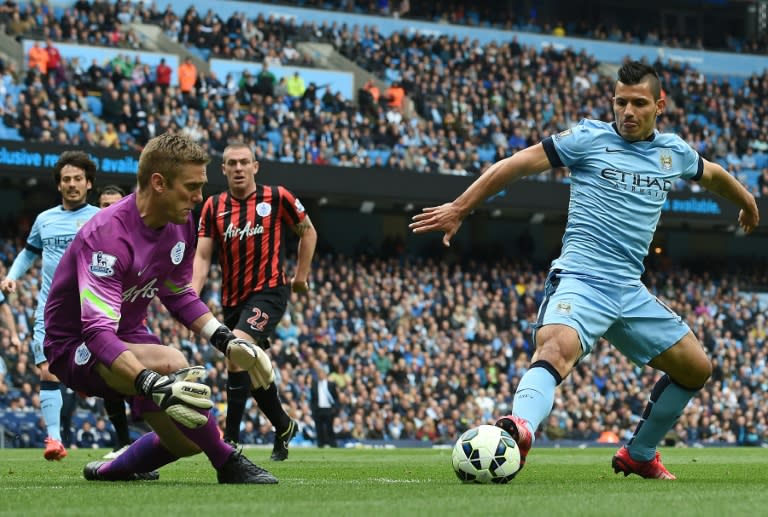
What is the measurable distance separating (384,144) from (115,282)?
24464 millimetres

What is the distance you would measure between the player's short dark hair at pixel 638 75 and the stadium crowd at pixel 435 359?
557 inches

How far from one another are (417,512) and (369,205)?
85.9 ft

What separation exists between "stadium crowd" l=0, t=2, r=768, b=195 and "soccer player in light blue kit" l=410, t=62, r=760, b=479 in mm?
19401

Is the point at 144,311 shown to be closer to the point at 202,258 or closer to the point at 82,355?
the point at 82,355

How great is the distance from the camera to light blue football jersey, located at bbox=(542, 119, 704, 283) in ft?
24.1

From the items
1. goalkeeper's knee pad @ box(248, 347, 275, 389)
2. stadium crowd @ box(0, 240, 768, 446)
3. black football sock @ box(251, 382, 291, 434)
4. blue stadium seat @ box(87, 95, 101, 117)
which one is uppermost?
blue stadium seat @ box(87, 95, 101, 117)

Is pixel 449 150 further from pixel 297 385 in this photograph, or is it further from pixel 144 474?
pixel 144 474

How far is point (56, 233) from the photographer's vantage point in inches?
437

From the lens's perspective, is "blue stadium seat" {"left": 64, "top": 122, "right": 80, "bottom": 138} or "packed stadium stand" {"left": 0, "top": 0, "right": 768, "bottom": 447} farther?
"blue stadium seat" {"left": 64, "top": 122, "right": 80, "bottom": 138}

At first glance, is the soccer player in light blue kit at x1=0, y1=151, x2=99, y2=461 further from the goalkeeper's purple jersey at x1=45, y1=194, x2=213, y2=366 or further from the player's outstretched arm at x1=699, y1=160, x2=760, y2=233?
the player's outstretched arm at x1=699, y1=160, x2=760, y2=233

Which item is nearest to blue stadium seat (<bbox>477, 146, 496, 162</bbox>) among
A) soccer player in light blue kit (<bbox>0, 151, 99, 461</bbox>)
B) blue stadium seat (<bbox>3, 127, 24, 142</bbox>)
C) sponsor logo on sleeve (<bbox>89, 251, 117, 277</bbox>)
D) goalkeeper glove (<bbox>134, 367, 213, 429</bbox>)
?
blue stadium seat (<bbox>3, 127, 24, 142</bbox>)

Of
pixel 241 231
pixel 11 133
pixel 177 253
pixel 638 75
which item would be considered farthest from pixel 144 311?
pixel 11 133

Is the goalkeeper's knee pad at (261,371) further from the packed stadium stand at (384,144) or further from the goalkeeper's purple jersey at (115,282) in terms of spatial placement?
the packed stadium stand at (384,144)

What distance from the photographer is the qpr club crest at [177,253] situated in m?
6.59
